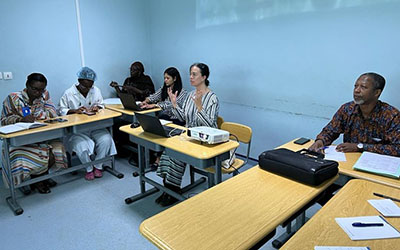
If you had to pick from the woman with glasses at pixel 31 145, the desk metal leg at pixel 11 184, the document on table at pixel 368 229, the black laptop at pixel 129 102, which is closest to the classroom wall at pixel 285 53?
the black laptop at pixel 129 102

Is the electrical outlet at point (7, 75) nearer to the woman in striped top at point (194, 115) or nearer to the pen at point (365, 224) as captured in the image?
the woman in striped top at point (194, 115)

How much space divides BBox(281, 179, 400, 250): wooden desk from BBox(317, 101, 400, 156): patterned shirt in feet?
1.94

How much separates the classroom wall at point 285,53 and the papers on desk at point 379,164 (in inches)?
37.8

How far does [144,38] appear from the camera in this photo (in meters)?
4.79

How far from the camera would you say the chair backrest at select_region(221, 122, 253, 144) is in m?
Result: 2.58

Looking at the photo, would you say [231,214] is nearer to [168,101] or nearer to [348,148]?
[348,148]

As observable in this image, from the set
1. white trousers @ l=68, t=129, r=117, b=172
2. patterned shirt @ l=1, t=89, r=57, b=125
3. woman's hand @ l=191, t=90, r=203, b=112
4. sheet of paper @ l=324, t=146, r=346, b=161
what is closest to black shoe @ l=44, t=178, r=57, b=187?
white trousers @ l=68, t=129, r=117, b=172

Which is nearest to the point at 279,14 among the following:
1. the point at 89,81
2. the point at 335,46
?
the point at 335,46

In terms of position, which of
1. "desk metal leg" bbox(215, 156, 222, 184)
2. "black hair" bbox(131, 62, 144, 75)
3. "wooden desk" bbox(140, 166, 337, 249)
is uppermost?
"black hair" bbox(131, 62, 144, 75)

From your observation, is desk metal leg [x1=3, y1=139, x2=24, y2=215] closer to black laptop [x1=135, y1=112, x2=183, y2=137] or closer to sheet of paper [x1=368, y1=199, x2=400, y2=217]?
black laptop [x1=135, y1=112, x2=183, y2=137]

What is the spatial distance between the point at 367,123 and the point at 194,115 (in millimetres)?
1486

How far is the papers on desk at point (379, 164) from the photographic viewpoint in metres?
1.64

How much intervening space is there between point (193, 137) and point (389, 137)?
4.69 feet

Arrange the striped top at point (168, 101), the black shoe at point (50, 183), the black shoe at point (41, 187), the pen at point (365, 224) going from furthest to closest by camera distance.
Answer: the striped top at point (168, 101) < the black shoe at point (50, 183) < the black shoe at point (41, 187) < the pen at point (365, 224)
